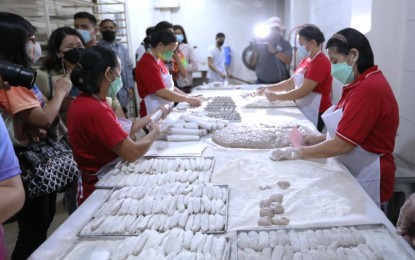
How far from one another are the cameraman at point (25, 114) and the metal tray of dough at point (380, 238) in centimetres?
120

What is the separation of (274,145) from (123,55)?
134 inches

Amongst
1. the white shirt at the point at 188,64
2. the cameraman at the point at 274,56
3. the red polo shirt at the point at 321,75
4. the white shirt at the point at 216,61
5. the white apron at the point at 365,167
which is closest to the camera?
the white apron at the point at 365,167

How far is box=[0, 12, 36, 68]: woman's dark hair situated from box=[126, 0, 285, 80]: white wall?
6.24 m

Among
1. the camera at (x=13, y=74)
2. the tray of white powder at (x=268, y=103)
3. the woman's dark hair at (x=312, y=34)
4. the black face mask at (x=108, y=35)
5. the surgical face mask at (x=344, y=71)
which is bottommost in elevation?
the tray of white powder at (x=268, y=103)

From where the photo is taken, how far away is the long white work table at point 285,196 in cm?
117

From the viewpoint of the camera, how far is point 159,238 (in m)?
1.10

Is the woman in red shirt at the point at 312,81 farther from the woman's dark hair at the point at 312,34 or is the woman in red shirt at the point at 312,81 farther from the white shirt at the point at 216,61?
the white shirt at the point at 216,61

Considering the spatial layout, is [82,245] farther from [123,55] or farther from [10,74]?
[123,55]

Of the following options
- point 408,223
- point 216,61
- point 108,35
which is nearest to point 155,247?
point 408,223

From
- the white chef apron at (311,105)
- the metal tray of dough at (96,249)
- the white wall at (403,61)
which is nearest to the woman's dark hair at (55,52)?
the metal tray of dough at (96,249)

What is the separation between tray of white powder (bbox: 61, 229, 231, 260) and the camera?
1.02 m

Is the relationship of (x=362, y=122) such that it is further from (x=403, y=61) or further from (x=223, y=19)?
(x=223, y=19)

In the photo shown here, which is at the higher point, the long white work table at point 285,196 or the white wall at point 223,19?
the white wall at point 223,19

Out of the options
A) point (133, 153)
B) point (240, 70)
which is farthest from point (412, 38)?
point (240, 70)
